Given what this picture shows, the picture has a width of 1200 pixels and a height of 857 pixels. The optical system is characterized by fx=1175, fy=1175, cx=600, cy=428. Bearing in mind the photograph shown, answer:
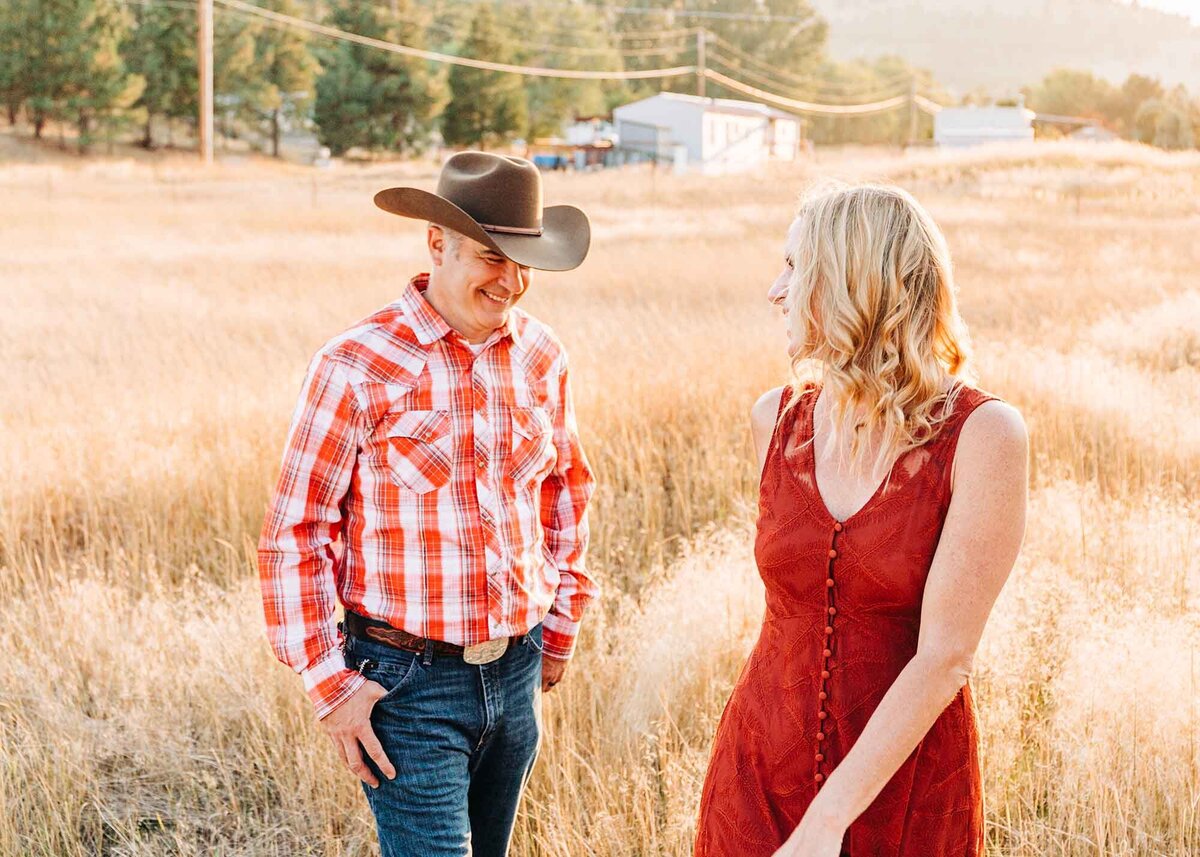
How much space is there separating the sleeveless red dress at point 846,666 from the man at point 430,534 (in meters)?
0.58

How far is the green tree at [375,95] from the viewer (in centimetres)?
6025

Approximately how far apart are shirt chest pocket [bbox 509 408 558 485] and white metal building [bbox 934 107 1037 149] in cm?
7050

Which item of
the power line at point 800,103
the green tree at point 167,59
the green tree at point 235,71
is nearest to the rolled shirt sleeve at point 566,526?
the green tree at point 235,71

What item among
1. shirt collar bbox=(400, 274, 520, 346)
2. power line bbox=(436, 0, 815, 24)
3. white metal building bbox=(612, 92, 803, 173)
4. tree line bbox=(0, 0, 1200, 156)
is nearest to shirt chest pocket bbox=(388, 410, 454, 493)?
shirt collar bbox=(400, 274, 520, 346)

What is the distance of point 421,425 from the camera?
2322mm

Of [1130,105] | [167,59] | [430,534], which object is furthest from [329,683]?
[1130,105]

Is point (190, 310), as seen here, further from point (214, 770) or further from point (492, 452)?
point (492, 452)

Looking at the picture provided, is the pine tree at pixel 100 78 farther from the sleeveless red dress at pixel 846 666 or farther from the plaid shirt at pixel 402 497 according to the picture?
the sleeveless red dress at pixel 846 666

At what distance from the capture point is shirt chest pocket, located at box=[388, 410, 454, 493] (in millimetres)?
2309

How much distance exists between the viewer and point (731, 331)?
916cm

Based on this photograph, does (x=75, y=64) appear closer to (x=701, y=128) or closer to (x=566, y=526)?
(x=701, y=128)

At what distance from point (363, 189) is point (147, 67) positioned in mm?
29791

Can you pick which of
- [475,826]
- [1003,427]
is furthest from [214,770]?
[1003,427]

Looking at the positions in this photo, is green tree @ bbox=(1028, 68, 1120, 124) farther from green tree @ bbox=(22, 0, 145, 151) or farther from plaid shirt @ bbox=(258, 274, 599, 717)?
plaid shirt @ bbox=(258, 274, 599, 717)
